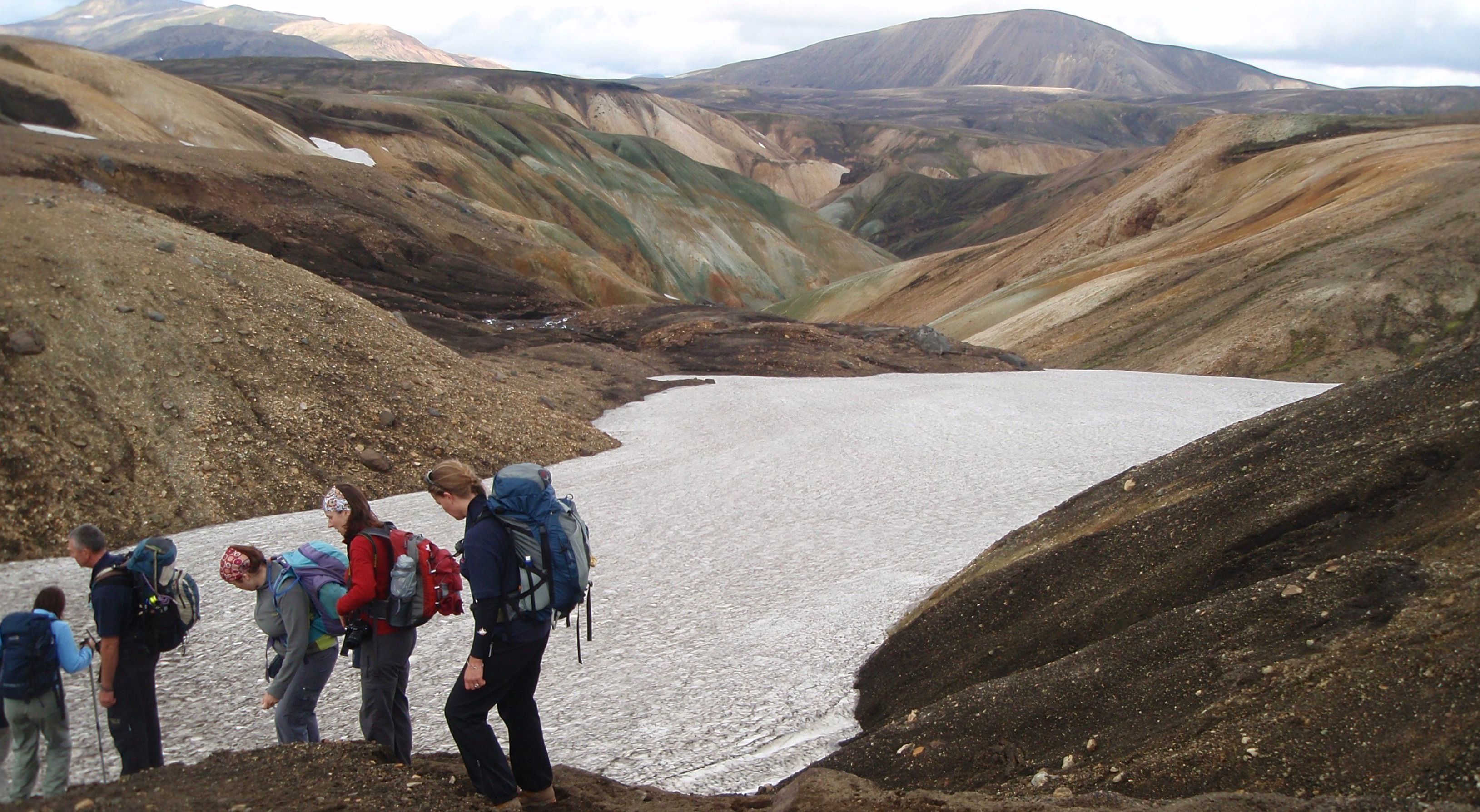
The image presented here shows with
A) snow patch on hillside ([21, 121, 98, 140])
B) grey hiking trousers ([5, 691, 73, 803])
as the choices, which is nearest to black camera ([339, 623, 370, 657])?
grey hiking trousers ([5, 691, 73, 803])

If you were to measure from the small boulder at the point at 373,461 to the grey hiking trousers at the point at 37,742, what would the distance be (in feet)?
29.8

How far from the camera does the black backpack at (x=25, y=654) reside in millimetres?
5746

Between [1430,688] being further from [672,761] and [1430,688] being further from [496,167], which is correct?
[496,167]

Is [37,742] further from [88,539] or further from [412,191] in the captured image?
[412,191]

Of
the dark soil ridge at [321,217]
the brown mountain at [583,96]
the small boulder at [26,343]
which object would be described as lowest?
the small boulder at [26,343]

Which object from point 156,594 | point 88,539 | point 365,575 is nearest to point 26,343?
point 88,539

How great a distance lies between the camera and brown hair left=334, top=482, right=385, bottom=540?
5848 mm

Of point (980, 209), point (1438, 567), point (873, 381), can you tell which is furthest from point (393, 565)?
point (980, 209)

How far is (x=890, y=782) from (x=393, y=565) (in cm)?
302

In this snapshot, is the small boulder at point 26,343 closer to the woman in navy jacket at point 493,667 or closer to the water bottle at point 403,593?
the water bottle at point 403,593

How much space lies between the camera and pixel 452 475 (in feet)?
17.2

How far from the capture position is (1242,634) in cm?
561

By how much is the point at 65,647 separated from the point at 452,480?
2599 millimetres

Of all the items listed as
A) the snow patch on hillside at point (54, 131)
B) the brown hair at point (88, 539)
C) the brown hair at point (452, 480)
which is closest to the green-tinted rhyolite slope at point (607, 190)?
the snow patch on hillside at point (54, 131)
